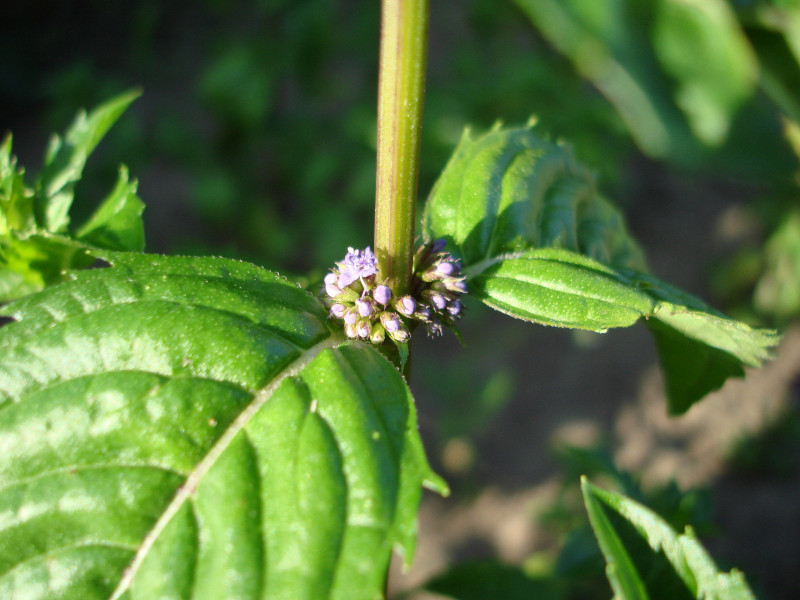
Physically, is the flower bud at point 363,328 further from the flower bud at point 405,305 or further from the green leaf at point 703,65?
the green leaf at point 703,65

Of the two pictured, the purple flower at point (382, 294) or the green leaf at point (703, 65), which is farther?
the green leaf at point (703, 65)

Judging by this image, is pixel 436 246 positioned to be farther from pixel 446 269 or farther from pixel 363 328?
pixel 363 328

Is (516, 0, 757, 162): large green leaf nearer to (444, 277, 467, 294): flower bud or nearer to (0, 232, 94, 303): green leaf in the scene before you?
(444, 277, 467, 294): flower bud

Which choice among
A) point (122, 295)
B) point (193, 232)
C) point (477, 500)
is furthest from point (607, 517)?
point (193, 232)

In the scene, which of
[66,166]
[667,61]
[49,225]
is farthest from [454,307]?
[667,61]

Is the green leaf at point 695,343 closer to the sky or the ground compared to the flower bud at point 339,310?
closer to the ground

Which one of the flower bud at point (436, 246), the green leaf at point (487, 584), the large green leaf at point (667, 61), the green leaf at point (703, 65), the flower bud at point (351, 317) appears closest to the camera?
the flower bud at point (351, 317)

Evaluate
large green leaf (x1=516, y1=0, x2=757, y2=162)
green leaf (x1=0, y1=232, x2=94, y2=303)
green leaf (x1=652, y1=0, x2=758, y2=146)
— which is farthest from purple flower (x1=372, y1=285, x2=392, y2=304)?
green leaf (x1=652, y1=0, x2=758, y2=146)

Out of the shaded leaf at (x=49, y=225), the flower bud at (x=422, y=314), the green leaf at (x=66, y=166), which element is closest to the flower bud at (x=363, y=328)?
the flower bud at (x=422, y=314)
